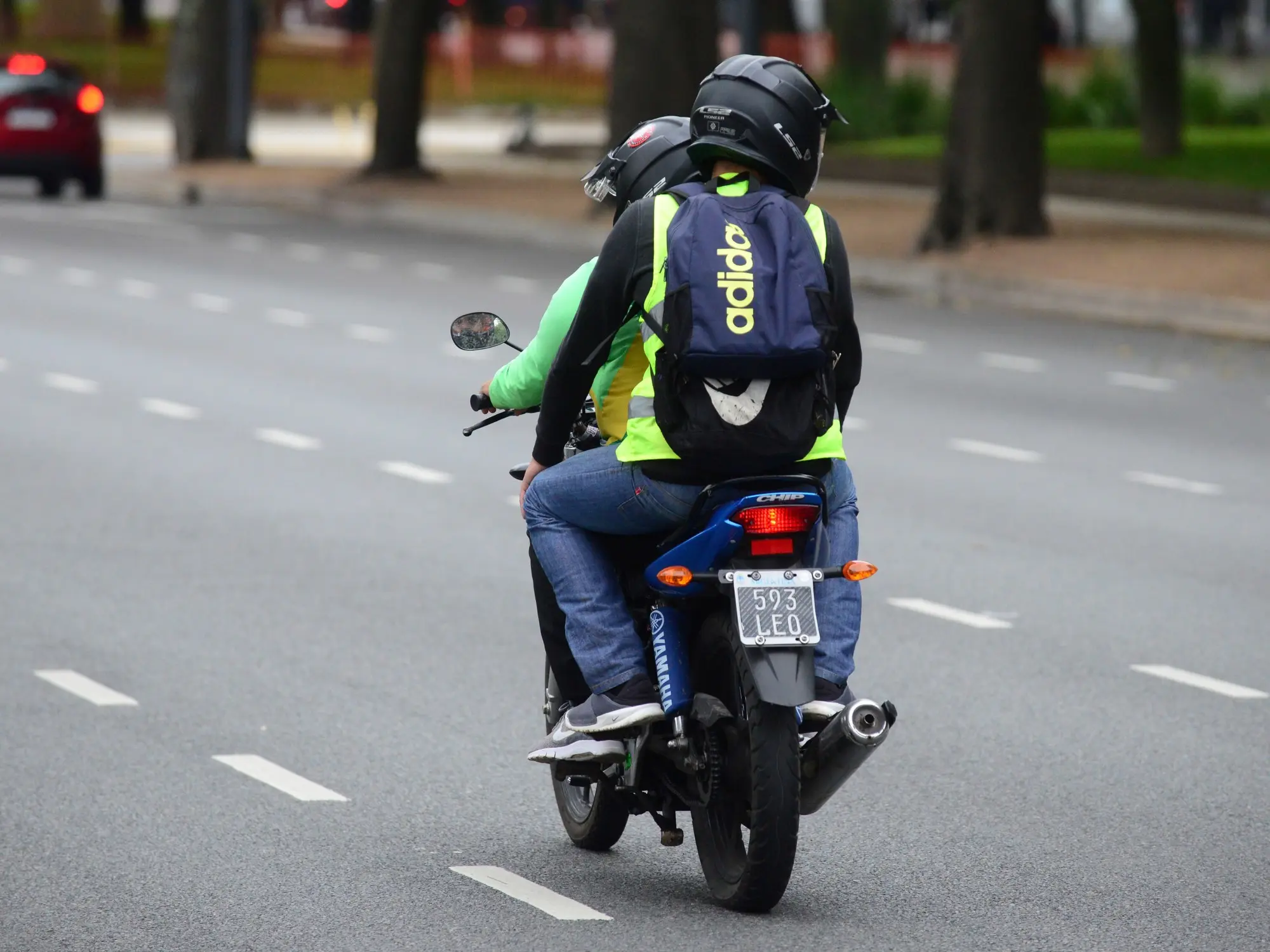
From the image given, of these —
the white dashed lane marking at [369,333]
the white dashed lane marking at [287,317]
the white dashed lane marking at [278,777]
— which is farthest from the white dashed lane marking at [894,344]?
the white dashed lane marking at [278,777]

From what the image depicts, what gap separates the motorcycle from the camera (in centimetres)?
556

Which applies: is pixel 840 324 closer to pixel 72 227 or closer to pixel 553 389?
pixel 553 389

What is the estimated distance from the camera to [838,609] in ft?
19.3

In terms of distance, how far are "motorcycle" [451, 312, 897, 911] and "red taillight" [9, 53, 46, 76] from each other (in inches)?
1093

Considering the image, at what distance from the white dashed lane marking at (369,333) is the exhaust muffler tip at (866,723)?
13.0m

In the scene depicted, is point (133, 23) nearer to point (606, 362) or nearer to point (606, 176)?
point (606, 176)

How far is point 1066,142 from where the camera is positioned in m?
37.5

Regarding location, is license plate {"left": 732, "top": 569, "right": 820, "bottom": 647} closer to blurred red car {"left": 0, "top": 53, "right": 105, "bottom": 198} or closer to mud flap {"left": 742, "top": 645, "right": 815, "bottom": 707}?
mud flap {"left": 742, "top": 645, "right": 815, "bottom": 707}

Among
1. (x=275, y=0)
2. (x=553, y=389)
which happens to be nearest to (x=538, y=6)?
(x=275, y=0)

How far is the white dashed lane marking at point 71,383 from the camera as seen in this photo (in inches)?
615

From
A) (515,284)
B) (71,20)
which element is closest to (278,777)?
(515,284)

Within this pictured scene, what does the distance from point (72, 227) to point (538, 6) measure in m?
63.6

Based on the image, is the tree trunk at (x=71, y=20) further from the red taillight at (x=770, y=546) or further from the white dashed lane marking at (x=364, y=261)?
the red taillight at (x=770, y=546)

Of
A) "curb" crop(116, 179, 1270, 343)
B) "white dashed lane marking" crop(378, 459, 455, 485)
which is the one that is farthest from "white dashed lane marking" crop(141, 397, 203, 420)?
"curb" crop(116, 179, 1270, 343)
